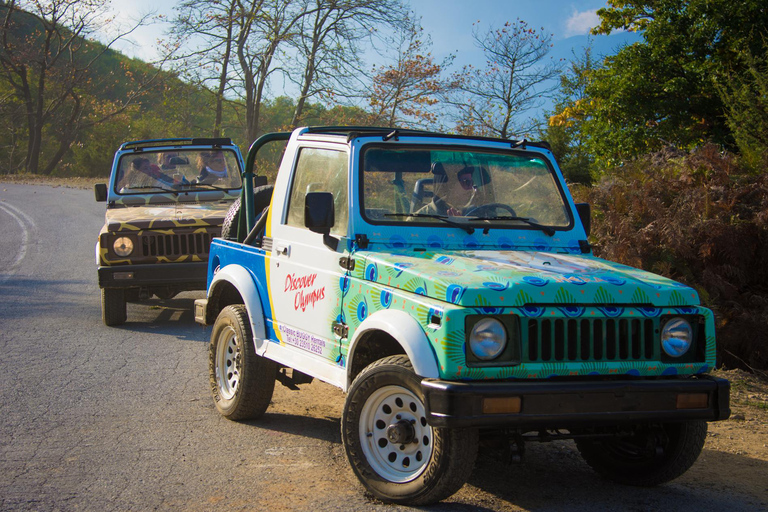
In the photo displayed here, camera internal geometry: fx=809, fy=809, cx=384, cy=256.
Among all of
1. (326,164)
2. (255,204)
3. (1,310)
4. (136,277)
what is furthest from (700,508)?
(1,310)

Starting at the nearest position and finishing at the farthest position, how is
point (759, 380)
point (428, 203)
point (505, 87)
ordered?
point (428, 203), point (759, 380), point (505, 87)

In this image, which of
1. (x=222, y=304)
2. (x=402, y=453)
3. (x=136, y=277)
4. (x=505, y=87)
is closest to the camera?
(x=402, y=453)

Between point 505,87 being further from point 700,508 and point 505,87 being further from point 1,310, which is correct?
point 700,508

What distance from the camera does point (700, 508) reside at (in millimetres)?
4184

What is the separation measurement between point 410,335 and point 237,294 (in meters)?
2.77

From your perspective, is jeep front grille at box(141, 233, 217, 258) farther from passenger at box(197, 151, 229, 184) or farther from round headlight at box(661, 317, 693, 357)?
round headlight at box(661, 317, 693, 357)

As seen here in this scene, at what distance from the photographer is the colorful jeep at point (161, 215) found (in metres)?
9.20

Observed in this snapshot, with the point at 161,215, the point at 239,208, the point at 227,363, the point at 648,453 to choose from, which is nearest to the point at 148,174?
the point at 161,215

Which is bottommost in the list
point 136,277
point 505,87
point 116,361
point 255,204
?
point 116,361

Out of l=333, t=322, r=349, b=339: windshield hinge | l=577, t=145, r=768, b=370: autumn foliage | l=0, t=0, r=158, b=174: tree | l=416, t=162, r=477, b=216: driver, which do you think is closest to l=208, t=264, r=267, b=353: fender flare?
l=333, t=322, r=349, b=339: windshield hinge

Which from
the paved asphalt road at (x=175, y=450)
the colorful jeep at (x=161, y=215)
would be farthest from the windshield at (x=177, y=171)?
the paved asphalt road at (x=175, y=450)

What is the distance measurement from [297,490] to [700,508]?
2.10m

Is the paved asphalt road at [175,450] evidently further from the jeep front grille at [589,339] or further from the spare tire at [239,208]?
the spare tire at [239,208]

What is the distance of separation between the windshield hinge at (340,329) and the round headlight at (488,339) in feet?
3.45
